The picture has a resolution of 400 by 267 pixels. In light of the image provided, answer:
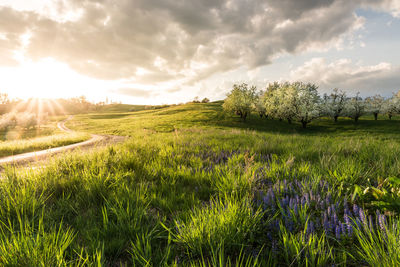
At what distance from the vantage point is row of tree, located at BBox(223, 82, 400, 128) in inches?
1852

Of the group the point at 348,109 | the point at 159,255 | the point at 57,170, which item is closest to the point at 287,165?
the point at 159,255

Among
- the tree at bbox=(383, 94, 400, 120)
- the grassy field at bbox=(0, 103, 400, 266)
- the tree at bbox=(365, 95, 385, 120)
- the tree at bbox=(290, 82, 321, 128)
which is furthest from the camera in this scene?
the tree at bbox=(365, 95, 385, 120)

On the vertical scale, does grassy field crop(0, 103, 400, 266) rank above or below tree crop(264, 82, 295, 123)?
below

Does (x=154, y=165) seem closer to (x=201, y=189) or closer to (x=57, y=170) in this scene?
(x=201, y=189)

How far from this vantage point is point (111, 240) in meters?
1.84

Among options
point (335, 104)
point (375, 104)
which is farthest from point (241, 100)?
A: point (375, 104)

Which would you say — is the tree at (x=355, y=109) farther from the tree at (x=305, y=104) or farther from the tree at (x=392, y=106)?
the tree at (x=305, y=104)

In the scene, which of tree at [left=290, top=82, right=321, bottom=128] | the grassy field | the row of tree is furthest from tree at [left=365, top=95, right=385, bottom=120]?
the grassy field

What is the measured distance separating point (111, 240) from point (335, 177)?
12.2 ft

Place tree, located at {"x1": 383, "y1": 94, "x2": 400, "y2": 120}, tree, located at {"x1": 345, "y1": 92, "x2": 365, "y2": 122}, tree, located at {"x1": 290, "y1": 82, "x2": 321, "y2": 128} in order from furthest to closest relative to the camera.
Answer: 1. tree, located at {"x1": 383, "y1": 94, "x2": 400, "y2": 120}
2. tree, located at {"x1": 345, "y1": 92, "x2": 365, "y2": 122}
3. tree, located at {"x1": 290, "y1": 82, "x2": 321, "y2": 128}

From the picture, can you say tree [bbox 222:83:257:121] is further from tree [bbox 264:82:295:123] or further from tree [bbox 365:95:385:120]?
tree [bbox 365:95:385:120]

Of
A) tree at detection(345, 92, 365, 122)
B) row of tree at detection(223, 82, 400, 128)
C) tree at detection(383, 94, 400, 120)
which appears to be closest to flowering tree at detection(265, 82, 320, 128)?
row of tree at detection(223, 82, 400, 128)

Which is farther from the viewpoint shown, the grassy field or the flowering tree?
the flowering tree

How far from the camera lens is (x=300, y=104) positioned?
47375 millimetres
